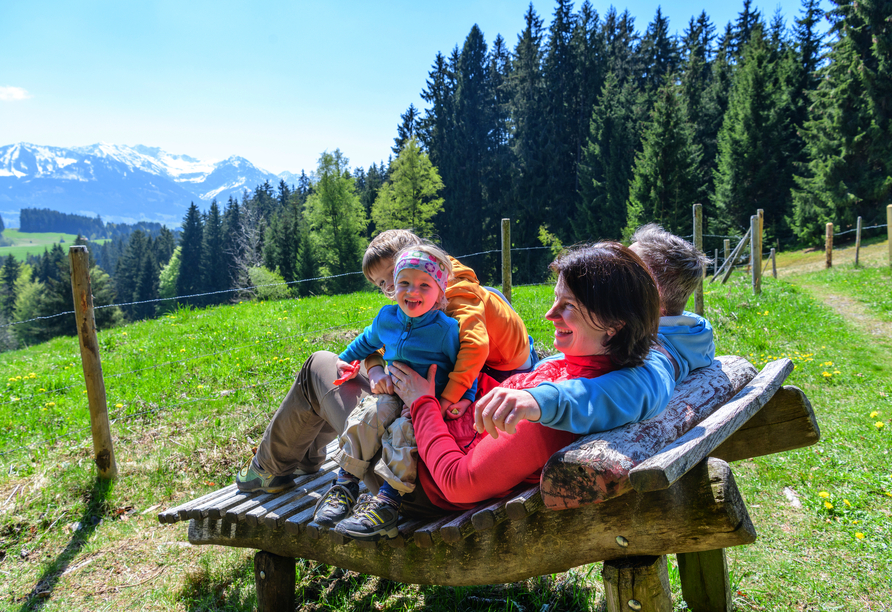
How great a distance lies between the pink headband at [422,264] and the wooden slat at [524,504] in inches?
40.8

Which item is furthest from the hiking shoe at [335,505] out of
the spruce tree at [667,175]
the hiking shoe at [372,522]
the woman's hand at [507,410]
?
the spruce tree at [667,175]

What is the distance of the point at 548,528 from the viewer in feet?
5.55

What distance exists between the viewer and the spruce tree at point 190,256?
67000mm

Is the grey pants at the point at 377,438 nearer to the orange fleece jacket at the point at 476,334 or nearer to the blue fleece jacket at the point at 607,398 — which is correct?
the orange fleece jacket at the point at 476,334

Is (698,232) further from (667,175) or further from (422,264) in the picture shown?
(667,175)

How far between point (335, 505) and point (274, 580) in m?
0.75

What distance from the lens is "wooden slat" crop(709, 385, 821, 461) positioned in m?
2.13

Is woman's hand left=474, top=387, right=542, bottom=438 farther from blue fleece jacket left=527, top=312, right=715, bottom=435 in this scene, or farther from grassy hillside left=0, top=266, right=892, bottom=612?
grassy hillside left=0, top=266, right=892, bottom=612

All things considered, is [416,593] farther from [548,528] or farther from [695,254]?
[695,254]

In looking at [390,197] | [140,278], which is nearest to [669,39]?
[390,197]

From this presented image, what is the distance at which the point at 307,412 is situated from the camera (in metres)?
2.67

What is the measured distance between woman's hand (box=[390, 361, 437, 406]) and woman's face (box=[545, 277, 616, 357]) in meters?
0.70

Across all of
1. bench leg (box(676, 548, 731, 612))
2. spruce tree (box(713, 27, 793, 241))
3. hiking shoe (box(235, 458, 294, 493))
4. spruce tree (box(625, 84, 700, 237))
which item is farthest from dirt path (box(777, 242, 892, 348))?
spruce tree (box(713, 27, 793, 241))

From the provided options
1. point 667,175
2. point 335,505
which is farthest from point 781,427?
point 667,175
